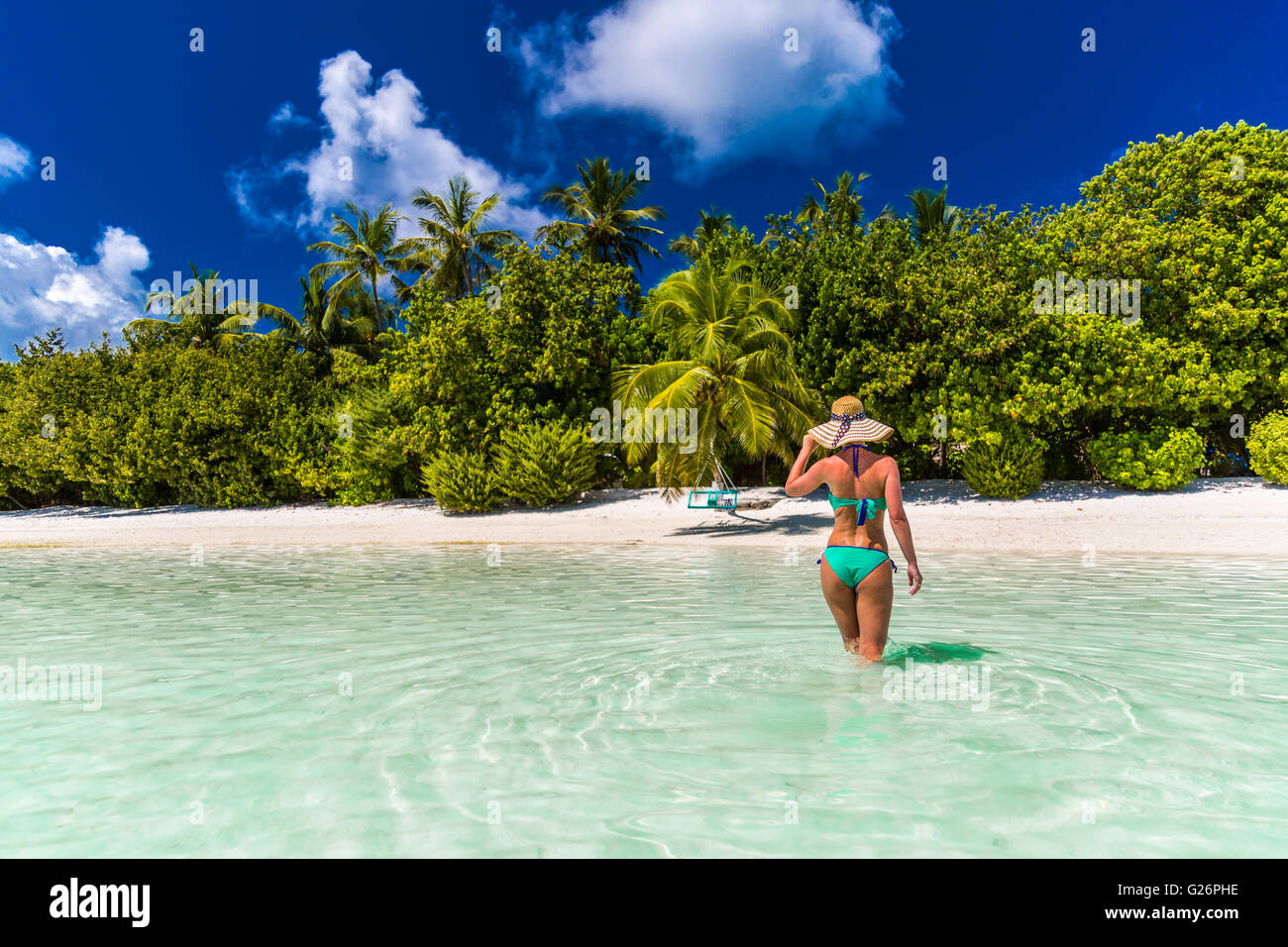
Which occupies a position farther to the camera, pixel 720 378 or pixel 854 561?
pixel 720 378

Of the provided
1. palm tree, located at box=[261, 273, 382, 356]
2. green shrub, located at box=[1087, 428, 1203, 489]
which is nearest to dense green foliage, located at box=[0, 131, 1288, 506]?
green shrub, located at box=[1087, 428, 1203, 489]

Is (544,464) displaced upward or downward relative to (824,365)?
downward

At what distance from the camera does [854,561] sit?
5.69 metres

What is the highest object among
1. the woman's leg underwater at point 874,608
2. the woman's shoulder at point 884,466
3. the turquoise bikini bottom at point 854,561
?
the woman's shoulder at point 884,466

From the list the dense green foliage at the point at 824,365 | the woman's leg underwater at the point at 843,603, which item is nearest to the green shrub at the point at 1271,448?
the dense green foliage at the point at 824,365

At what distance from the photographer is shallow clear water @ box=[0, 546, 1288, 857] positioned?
3.49 meters

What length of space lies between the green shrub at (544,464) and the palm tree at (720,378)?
161 inches

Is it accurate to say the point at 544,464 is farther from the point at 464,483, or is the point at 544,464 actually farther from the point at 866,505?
the point at 866,505

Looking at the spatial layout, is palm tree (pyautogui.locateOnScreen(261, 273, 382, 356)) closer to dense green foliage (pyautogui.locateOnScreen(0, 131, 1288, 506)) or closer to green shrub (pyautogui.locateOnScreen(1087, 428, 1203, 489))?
dense green foliage (pyautogui.locateOnScreen(0, 131, 1288, 506))

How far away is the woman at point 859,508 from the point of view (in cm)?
556

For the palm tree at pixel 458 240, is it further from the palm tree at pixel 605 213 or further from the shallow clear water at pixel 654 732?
the shallow clear water at pixel 654 732

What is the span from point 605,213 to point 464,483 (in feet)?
73.5

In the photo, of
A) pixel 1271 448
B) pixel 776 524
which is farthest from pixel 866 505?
pixel 1271 448
